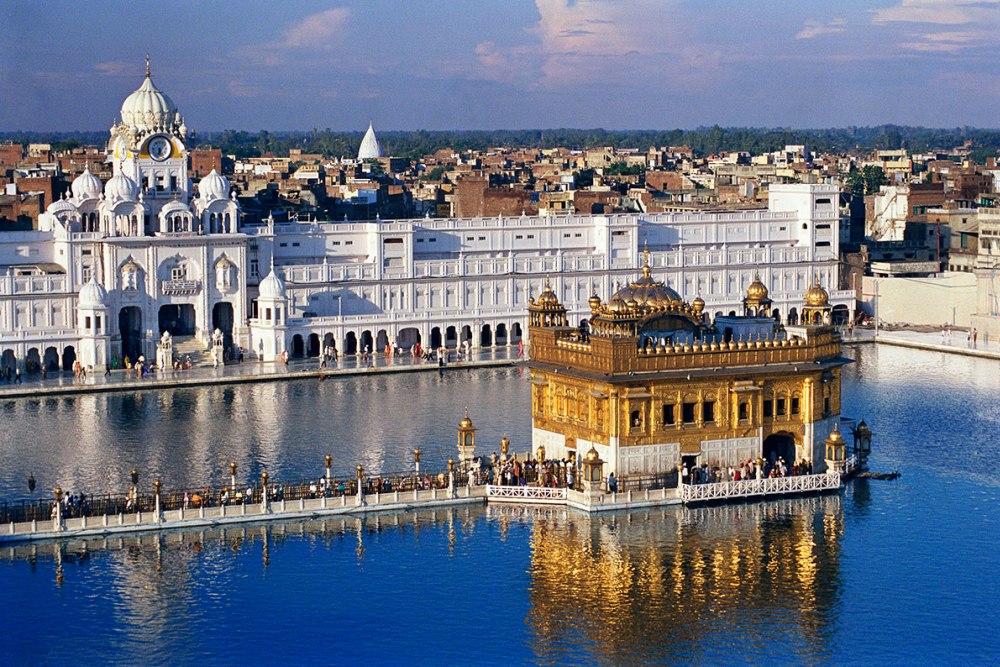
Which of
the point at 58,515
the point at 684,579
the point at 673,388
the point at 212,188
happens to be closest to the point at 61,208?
the point at 212,188

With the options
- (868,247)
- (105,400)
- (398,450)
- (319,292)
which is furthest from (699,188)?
(398,450)

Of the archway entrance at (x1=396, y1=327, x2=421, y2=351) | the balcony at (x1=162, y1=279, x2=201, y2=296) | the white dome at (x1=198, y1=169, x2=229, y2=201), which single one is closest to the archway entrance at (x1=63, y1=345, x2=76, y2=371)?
the balcony at (x1=162, y1=279, x2=201, y2=296)

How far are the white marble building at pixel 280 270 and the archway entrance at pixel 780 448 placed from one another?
28410mm

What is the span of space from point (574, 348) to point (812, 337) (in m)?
5.58

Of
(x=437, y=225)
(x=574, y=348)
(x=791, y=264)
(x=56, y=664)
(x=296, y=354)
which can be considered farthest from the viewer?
(x=791, y=264)

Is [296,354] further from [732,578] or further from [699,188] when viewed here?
[699,188]

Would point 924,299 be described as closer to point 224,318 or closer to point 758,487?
point 224,318

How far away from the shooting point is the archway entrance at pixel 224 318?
75.4 metres

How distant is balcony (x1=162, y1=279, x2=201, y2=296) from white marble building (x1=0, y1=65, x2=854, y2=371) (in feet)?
0.17

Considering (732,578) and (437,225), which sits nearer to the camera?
(732,578)

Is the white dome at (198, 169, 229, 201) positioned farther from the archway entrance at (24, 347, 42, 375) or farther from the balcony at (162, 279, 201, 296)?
the archway entrance at (24, 347, 42, 375)

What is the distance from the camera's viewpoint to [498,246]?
82250 mm

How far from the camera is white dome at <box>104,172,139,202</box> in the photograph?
73.6m

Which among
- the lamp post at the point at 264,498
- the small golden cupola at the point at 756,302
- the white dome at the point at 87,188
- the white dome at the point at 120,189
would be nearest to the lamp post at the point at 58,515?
the lamp post at the point at 264,498
